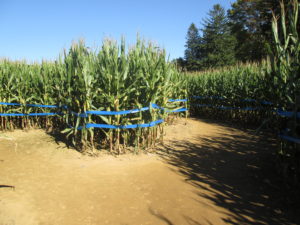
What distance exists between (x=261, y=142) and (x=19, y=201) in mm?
5752

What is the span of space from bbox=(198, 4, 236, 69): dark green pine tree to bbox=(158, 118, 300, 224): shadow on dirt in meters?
36.8

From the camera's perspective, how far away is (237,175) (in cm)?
378

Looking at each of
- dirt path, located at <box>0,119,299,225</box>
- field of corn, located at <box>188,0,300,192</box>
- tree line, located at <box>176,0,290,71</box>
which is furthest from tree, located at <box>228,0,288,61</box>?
dirt path, located at <box>0,119,299,225</box>

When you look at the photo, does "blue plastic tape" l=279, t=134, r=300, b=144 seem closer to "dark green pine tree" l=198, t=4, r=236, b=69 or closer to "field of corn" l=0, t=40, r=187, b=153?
"field of corn" l=0, t=40, r=187, b=153

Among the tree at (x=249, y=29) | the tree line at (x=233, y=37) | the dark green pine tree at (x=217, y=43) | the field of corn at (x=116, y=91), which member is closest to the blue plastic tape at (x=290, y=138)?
the field of corn at (x=116, y=91)

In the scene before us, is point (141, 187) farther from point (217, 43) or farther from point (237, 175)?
point (217, 43)

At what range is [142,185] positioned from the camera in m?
3.49

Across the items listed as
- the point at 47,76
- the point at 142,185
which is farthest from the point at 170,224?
the point at 47,76

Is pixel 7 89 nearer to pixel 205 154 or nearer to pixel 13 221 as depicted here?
pixel 13 221

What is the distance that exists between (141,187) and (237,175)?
169 centimetres

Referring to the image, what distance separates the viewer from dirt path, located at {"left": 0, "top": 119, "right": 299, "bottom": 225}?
2.62m

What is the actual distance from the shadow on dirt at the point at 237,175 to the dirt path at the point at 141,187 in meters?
0.01

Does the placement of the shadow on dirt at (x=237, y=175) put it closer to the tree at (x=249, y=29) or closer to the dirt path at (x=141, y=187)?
the dirt path at (x=141, y=187)

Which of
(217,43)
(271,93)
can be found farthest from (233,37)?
(271,93)
